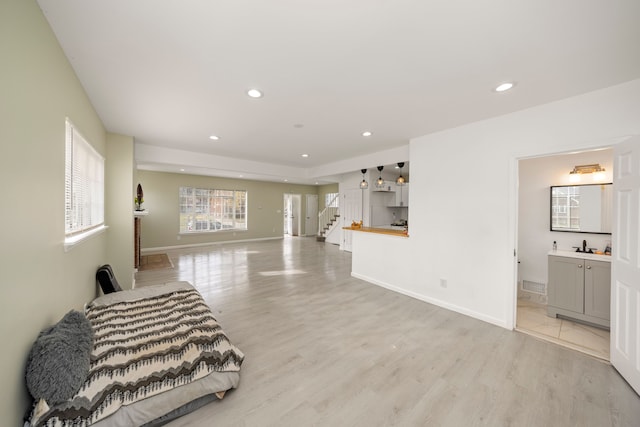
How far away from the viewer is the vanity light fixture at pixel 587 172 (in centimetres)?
327

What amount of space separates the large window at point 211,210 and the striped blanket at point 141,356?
21.5 ft

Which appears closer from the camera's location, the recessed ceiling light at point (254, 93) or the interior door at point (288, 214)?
the recessed ceiling light at point (254, 93)

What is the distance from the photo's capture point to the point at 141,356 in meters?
1.77

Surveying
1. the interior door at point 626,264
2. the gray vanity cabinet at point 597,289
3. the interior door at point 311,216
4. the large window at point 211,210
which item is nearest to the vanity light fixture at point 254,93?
the interior door at point 626,264

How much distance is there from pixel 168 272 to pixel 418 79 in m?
5.94

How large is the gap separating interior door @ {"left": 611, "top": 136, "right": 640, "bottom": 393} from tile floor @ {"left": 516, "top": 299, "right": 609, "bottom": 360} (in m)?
0.33

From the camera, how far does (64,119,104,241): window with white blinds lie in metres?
2.20

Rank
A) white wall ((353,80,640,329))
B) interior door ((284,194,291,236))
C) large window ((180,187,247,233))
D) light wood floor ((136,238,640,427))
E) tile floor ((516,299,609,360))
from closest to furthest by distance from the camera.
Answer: light wood floor ((136,238,640,427)), white wall ((353,80,640,329)), tile floor ((516,299,609,360)), large window ((180,187,247,233)), interior door ((284,194,291,236))

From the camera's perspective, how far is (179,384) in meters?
1.67

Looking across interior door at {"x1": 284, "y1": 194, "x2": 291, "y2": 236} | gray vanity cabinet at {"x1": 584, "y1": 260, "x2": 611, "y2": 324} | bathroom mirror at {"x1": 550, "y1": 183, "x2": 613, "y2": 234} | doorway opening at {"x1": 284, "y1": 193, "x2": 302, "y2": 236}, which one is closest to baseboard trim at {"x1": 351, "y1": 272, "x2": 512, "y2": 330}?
gray vanity cabinet at {"x1": 584, "y1": 260, "x2": 611, "y2": 324}

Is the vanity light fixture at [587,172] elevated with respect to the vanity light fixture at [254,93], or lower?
lower

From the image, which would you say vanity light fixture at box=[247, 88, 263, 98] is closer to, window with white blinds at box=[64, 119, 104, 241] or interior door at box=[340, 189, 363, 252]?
window with white blinds at box=[64, 119, 104, 241]

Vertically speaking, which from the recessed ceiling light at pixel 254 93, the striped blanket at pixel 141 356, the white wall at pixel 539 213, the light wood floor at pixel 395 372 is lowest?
the light wood floor at pixel 395 372

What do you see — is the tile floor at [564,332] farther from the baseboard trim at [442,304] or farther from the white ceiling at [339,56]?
the white ceiling at [339,56]
